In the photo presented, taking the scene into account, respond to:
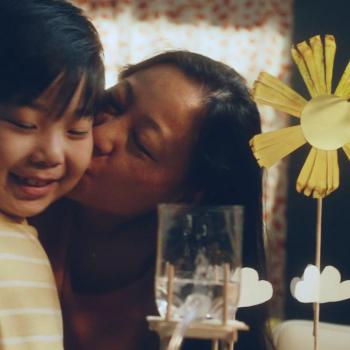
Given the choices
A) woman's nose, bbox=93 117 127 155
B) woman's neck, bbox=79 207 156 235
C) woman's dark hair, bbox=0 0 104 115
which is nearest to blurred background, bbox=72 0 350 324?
woman's neck, bbox=79 207 156 235

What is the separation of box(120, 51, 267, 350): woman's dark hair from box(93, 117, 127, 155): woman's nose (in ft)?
0.41

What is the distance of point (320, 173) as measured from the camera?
0.89 metres

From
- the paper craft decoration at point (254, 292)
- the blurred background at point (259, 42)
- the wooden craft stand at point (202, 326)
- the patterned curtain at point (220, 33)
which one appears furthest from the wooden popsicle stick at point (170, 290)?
the patterned curtain at point (220, 33)

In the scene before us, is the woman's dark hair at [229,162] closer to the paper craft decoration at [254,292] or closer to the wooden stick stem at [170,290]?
the paper craft decoration at [254,292]

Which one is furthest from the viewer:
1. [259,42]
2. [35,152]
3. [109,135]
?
[259,42]

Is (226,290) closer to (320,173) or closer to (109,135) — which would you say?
(320,173)

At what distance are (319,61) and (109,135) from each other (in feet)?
1.07

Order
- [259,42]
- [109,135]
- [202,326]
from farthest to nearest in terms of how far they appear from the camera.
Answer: [259,42] → [109,135] → [202,326]

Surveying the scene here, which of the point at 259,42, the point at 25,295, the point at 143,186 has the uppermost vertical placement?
the point at 259,42

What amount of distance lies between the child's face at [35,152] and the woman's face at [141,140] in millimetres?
136

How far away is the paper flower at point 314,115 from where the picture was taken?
2.84 feet

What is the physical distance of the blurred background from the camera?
2930 millimetres

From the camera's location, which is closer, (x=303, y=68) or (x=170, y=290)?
(x=170, y=290)

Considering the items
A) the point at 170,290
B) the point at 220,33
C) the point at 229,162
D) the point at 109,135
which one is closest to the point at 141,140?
the point at 109,135
